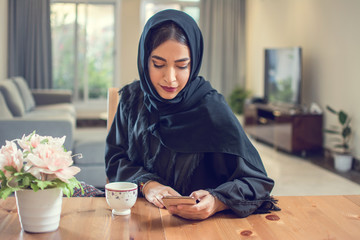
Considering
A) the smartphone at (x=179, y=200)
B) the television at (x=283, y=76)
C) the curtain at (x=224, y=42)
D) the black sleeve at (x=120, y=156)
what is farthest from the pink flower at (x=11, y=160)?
the curtain at (x=224, y=42)

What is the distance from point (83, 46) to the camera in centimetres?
803

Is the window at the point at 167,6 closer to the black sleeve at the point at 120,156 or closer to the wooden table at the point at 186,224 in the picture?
the black sleeve at the point at 120,156

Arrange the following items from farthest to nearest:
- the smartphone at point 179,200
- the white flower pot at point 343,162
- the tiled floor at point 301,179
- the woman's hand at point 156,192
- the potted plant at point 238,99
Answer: the potted plant at point 238,99 → the white flower pot at point 343,162 → the tiled floor at point 301,179 → the woman's hand at point 156,192 → the smartphone at point 179,200

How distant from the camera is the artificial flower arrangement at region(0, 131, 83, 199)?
994 mm

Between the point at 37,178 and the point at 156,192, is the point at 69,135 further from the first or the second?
the point at 37,178

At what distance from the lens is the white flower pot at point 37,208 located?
1.03m

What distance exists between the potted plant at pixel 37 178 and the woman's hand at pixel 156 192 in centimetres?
29

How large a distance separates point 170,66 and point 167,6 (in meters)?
7.43

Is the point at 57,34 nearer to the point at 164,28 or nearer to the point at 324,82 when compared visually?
the point at 324,82

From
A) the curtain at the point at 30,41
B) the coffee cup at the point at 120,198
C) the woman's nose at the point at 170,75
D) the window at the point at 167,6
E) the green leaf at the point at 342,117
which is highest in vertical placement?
the window at the point at 167,6

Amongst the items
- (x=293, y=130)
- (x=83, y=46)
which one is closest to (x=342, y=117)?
(x=293, y=130)

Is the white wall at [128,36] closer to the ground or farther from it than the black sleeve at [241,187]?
farther from it

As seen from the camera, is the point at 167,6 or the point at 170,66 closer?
the point at 170,66

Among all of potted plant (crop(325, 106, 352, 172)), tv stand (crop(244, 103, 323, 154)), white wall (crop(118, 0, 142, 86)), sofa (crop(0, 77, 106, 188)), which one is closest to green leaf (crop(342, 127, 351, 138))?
potted plant (crop(325, 106, 352, 172))
